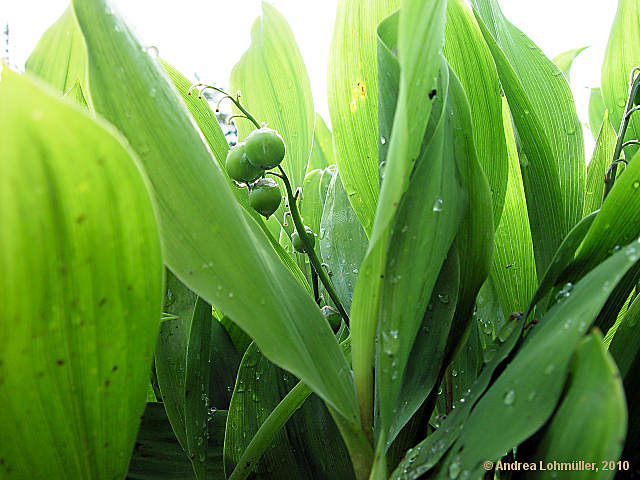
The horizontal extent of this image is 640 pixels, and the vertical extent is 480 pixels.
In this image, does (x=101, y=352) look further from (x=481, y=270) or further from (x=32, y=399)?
(x=481, y=270)

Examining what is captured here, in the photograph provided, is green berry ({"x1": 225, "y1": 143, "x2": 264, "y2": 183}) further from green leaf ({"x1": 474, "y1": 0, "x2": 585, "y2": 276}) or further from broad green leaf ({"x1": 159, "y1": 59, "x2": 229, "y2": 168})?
green leaf ({"x1": 474, "y1": 0, "x2": 585, "y2": 276})

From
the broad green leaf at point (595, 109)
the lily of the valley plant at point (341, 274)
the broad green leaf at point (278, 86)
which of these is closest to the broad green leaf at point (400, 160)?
the lily of the valley plant at point (341, 274)

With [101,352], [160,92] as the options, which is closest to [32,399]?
[101,352]

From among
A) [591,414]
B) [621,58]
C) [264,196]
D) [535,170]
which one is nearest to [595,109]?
[621,58]

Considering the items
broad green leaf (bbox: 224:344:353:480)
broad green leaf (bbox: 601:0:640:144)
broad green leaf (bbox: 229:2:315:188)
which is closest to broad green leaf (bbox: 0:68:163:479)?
broad green leaf (bbox: 224:344:353:480)

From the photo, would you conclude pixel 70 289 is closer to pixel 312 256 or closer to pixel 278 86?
pixel 312 256

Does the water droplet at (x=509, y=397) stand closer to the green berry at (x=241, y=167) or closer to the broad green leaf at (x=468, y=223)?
the broad green leaf at (x=468, y=223)
